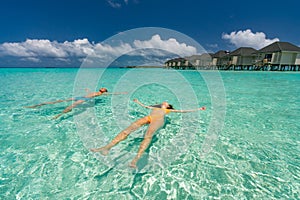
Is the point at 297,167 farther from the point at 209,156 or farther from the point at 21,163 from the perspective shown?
the point at 21,163

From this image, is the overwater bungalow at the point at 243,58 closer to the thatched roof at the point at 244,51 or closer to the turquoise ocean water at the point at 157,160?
the thatched roof at the point at 244,51

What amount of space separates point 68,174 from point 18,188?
715mm

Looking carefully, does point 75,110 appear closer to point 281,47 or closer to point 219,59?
point 281,47

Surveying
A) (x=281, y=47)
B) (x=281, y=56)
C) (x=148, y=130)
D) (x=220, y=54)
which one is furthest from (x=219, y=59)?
(x=148, y=130)

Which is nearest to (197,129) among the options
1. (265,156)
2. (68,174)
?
(265,156)

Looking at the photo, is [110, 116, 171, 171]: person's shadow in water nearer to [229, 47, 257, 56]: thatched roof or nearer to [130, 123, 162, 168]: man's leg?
[130, 123, 162, 168]: man's leg

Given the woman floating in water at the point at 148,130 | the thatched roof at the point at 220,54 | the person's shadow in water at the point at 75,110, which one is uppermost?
the thatched roof at the point at 220,54

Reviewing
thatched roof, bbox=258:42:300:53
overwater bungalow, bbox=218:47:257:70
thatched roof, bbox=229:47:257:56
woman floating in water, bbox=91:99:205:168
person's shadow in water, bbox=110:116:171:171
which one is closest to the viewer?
person's shadow in water, bbox=110:116:171:171

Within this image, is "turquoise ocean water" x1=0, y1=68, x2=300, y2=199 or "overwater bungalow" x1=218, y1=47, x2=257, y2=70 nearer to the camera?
"turquoise ocean water" x1=0, y1=68, x2=300, y2=199

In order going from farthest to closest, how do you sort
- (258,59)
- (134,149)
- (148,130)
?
(258,59), (148,130), (134,149)

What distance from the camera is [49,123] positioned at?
5.09 metres

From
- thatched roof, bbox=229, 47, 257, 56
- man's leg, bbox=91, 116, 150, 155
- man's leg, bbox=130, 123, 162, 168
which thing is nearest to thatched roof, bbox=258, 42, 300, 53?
thatched roof, bbox=229, 47, 257, 56

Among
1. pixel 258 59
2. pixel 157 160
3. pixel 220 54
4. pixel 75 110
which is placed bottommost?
pixel 157 160

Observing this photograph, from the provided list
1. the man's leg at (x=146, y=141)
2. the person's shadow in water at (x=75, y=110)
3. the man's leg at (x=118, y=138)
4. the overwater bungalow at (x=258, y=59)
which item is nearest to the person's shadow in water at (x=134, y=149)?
→ the man's leg at (x=146, y=141)
